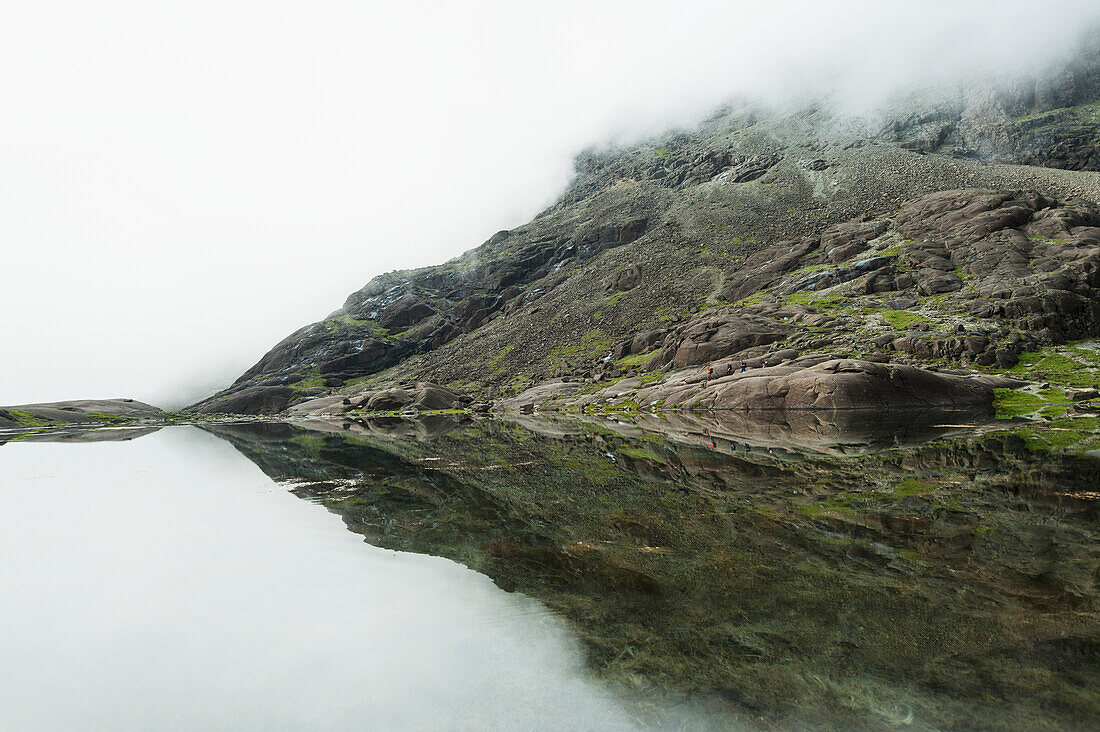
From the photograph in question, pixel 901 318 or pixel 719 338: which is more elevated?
pixel 719 338

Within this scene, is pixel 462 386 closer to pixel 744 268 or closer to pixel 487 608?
pixel 744 268

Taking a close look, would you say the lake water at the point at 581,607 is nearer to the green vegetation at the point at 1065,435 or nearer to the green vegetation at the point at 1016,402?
the green vegetation at the point at 1065,435

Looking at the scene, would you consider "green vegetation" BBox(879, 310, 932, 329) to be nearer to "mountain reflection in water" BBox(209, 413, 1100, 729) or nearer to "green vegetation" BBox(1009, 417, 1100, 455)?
"green vegetation" BBox(1009, 417, 1100, 455)

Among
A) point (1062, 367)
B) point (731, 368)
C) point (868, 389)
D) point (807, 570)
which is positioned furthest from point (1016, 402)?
point (807, 570)

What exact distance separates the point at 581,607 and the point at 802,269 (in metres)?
119

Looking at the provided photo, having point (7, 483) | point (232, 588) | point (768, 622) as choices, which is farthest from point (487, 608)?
point (7, 483)

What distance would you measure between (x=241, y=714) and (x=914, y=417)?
5200 centimetres

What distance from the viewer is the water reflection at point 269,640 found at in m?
6.09

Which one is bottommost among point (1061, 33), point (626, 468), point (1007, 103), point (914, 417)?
point (914, 417)

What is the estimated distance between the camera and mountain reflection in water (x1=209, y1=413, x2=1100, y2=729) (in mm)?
5977

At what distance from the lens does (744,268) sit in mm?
125062

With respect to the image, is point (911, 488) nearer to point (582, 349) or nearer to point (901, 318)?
point (901, 318)

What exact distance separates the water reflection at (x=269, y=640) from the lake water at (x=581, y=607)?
5 cm

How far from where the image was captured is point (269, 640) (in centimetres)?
809
